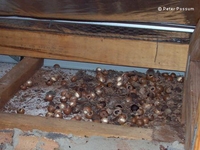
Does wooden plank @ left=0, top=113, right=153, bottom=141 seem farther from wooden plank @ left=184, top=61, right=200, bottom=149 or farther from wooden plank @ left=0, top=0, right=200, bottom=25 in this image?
wooden plank @ left=0, top=0, right=200, bottom=25

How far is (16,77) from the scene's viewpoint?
171 cm

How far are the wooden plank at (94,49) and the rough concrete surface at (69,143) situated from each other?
64 cm

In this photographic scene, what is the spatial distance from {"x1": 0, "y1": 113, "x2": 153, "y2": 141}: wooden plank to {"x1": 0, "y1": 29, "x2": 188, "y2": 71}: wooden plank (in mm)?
578

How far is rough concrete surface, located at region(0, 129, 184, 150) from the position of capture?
118 cm

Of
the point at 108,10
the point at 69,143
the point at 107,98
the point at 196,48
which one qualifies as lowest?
the point at 69,143

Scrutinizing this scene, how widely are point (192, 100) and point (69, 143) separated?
1.52 ft

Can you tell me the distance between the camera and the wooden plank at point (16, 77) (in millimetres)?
1575

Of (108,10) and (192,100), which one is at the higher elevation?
(108,10)

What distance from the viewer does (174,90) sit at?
1.78 meters

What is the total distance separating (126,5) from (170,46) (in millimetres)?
317

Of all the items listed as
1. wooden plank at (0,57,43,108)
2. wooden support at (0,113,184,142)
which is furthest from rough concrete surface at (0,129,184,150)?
wooden plank at (0,57,43,108)

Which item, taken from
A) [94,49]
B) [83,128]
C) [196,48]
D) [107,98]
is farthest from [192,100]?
[94,49]

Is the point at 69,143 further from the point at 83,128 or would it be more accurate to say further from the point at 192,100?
the point at 192,100

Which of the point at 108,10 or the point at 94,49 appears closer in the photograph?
the point at 108,10
